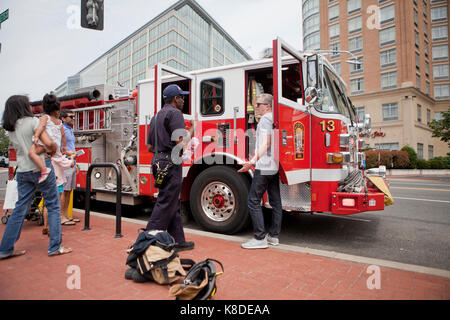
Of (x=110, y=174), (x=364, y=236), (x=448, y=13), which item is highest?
(x=448, y=13)

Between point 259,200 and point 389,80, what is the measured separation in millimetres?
37857

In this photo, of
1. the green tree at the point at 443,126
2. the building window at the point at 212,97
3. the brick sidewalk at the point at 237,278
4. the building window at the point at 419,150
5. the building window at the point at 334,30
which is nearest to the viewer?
the brick sidewalk at the point at 237,278

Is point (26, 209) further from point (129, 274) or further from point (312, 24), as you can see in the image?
point (312, 24)

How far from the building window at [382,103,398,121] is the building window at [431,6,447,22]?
17419mm

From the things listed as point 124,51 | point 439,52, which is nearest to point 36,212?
point 439,52

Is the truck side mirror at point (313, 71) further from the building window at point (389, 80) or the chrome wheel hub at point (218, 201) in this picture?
the building window at point (389, 80)

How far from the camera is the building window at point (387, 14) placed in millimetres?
35062

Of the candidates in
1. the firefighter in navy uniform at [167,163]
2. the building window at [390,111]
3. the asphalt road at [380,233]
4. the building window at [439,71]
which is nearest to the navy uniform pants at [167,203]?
the firefighter in navy uniform at [167,163]

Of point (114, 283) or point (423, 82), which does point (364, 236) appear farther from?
point (423, 82)

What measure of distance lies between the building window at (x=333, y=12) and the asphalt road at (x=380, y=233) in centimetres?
3925

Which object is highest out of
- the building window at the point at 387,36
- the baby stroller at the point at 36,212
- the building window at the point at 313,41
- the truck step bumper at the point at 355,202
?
the building window at the point at 313,41

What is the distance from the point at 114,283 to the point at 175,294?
0.72m

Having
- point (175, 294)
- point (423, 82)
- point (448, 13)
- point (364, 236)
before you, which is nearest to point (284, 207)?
point (364, 236)
